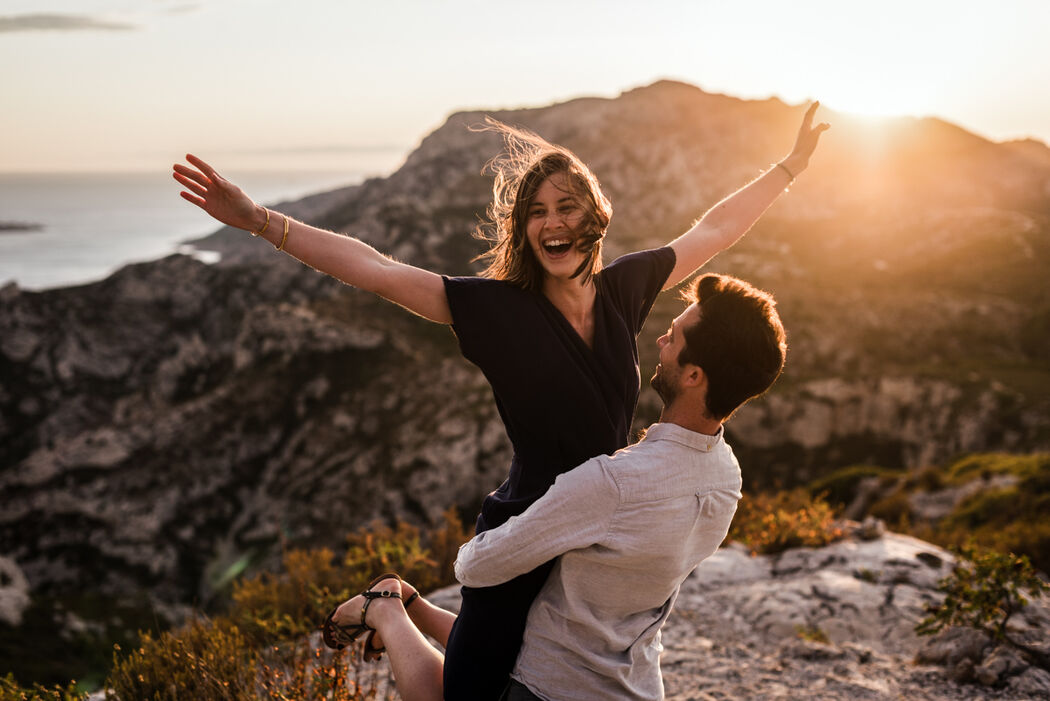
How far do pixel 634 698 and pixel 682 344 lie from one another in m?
1.38

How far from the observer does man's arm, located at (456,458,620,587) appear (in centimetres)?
212

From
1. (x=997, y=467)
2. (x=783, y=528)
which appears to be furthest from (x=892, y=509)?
(x=783, y=528)

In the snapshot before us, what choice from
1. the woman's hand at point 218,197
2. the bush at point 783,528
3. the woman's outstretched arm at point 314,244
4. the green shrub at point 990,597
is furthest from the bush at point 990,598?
the woman's hand at point 218,197

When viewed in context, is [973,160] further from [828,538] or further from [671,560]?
[671,560]

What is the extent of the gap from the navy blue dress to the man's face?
366 millimetres

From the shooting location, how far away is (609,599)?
237 cm

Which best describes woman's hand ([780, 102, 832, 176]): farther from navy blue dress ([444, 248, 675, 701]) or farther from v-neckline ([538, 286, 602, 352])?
navy blue dress ([444, 248, 675, 701])

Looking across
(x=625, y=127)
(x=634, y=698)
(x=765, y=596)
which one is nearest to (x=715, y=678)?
(x=765, y=596)

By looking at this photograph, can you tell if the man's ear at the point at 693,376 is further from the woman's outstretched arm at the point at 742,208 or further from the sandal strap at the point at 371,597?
the sandal strap at the point at 371,597

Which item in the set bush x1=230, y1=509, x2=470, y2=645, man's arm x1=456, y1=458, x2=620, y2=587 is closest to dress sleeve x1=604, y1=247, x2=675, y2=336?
man's arm x1=456, y1=458, x2=620, y2=587

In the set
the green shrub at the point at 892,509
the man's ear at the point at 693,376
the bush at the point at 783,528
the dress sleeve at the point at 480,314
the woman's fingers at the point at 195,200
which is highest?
the woman's fingers at the point at 195,200

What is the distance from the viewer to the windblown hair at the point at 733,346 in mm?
2230

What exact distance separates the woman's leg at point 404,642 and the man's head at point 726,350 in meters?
1.71

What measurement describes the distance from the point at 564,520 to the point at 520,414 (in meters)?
0.63
